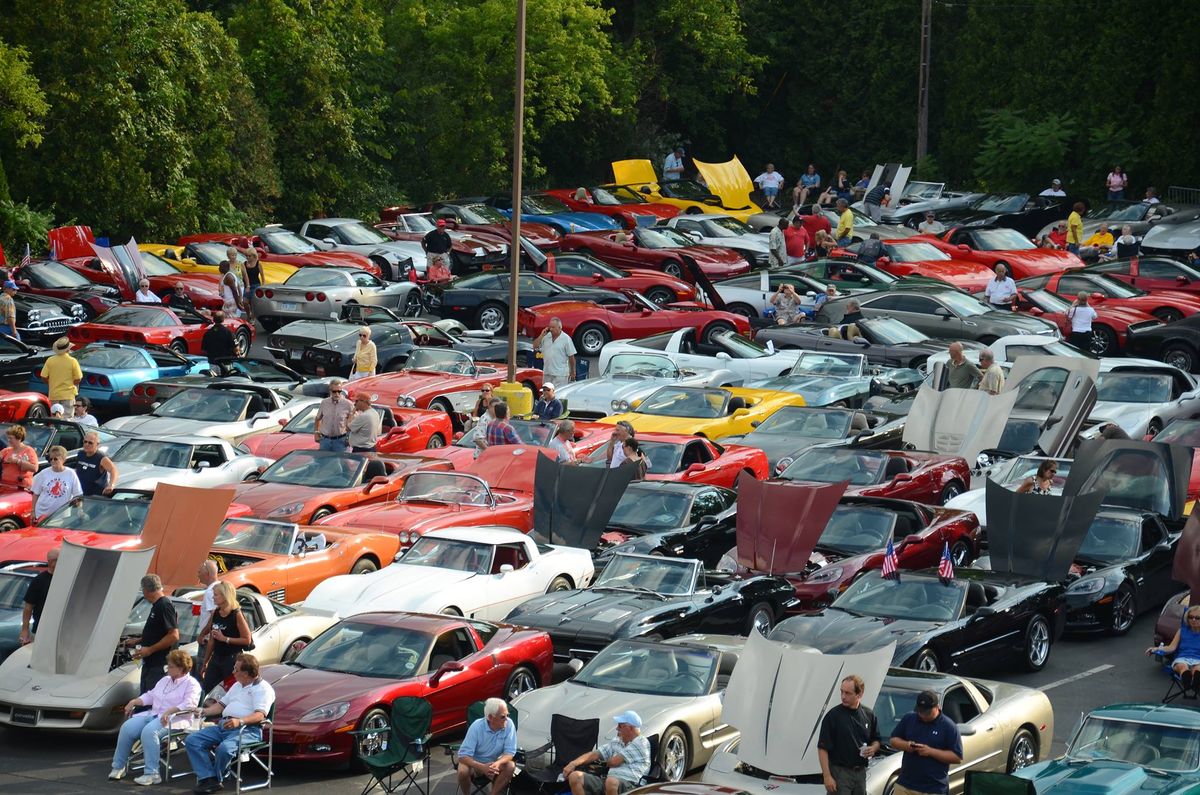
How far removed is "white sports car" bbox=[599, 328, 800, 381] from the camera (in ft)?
91.6

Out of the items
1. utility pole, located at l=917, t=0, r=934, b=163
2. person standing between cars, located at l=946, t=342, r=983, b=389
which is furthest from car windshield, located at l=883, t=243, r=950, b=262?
utility pole, located at l=917, t=0, r=934, b=163

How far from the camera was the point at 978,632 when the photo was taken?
15.8 metres

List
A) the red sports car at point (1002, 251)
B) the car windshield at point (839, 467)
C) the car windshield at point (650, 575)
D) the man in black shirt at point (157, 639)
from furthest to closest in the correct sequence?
the red sports car at point (1002, 251) → the car windshield at point (839, 467) → the car windshield at point (650, 575) → the man in black shirt at point (157, 639)

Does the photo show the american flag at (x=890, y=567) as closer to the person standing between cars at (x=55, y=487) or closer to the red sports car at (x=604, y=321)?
the person standing between cars at (x=55, y=487)

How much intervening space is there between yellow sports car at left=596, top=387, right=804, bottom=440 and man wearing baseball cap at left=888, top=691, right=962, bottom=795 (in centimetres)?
1204

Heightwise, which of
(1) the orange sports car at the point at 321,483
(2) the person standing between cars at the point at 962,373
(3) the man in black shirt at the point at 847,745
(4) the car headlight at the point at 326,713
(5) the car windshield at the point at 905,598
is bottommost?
(1) the orange sports car at the point at 321,483

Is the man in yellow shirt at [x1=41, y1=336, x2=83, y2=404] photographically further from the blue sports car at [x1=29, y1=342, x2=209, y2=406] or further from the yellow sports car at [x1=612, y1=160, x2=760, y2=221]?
the yellow sports car at [x1=612, y1=160, x2=760, y2=221]

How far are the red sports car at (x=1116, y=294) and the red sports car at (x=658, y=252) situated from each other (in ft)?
20.5

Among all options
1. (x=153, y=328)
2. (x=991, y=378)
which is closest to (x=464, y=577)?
(x=991, y=378)

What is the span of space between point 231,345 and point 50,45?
13.8 meters

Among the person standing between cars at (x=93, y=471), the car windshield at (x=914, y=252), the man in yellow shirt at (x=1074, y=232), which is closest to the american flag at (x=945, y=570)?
the person standing between cars at (x=93, y=471)

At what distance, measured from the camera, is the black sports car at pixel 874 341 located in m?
28.6

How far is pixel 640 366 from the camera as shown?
27.7 m

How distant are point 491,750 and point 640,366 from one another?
15472 millimetres
